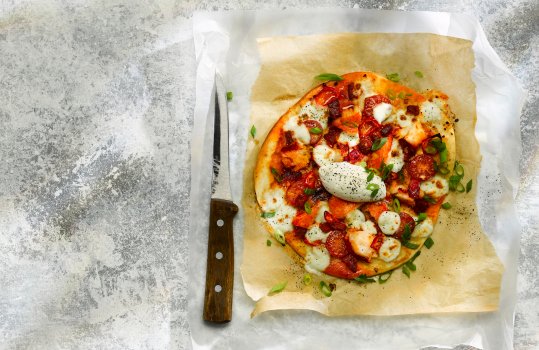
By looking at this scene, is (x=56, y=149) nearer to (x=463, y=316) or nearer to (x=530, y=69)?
(x=463, y=316)

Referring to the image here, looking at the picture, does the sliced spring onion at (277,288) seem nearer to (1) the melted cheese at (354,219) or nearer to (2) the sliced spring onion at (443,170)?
(1) the melted cheese at (354,219)

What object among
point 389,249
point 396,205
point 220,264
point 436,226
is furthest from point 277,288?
point 436,226

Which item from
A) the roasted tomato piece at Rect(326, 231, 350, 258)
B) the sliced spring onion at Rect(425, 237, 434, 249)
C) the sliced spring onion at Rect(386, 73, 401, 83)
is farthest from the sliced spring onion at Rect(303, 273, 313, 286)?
the sliced spring onion at Rect(386, 73, 401, 83)

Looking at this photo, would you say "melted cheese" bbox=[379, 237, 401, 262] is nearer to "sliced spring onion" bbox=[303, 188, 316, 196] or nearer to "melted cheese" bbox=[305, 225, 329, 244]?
"melted cheese" bbox=[305, 225, 329, 244]

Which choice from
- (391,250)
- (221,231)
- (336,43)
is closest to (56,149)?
(221,231)

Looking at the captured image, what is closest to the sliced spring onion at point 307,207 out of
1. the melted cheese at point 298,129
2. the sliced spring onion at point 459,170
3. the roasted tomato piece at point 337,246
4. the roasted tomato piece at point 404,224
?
the roasted tomato piece at point 337,246

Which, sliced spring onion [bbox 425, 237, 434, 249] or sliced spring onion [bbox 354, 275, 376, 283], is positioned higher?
sliced spring onion [bbox 425, 237, 434, 249]
